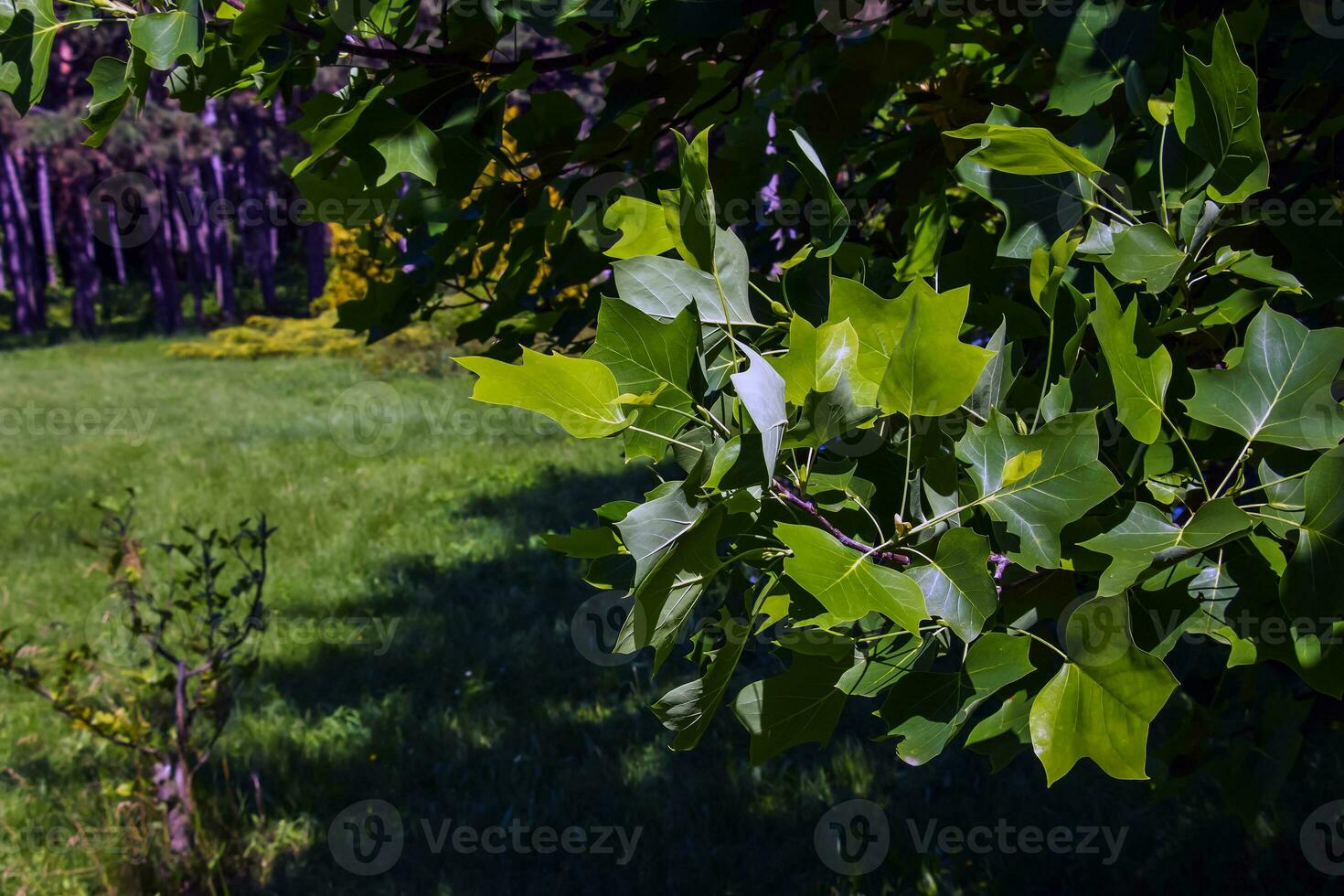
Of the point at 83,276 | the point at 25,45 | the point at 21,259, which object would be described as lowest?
the point at 83,276

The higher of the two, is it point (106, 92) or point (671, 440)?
point (106, 92)

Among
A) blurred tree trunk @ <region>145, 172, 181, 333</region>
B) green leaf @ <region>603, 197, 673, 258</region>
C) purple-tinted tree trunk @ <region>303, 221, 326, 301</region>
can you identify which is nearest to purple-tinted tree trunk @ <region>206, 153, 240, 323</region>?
blurred tree trunk @ <region>145, 172, 181, 333</region>

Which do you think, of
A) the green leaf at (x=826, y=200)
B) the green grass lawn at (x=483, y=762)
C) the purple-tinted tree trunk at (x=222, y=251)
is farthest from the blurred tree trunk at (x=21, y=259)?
the green leaf at (x=826, y=200)

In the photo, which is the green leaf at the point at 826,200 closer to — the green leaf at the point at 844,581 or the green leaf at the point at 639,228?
the green leaf at the point at 639,228

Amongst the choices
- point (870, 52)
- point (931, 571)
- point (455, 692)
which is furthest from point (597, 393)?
point (455, 692)

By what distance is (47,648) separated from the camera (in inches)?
202

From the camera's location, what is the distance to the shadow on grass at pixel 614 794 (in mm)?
3098

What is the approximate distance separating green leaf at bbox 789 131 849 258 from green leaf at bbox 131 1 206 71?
0.70 metres

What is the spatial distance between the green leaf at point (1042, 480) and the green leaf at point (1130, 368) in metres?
0.07

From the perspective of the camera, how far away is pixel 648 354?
77 centimetres

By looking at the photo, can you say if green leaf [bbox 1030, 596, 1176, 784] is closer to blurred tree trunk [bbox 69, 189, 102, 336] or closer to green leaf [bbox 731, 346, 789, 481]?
green leaf [bbox 731, 346, 789, 481]

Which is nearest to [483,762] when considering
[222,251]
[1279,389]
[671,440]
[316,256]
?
[671,440]

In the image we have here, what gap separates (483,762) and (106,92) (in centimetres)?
314

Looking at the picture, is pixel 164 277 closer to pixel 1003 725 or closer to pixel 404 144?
pixel 404 144
